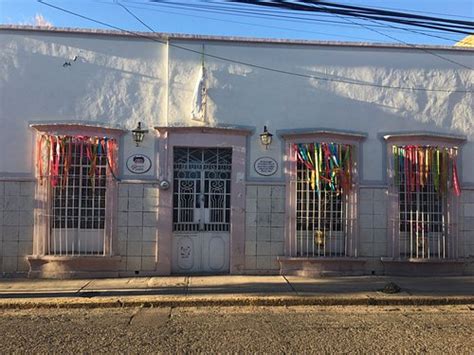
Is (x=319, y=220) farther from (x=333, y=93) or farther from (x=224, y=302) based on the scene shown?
(x=224, y=302)

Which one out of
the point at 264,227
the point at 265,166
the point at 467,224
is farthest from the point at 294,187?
the point at 467,224

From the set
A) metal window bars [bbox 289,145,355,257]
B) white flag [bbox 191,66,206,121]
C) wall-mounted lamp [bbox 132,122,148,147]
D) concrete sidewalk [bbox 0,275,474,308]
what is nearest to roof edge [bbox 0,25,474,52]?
white flag [bbox 191,66,206,121]

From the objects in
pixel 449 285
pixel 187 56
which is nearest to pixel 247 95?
pixel 187 56

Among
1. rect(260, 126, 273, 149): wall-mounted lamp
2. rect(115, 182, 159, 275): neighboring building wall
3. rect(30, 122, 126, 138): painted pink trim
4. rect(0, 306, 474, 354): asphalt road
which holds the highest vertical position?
rect(30, 122, 126, 138): painted pink trim

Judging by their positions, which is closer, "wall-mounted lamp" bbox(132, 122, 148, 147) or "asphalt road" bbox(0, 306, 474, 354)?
"asphalt road" bbox(0, 306, 474, 354)

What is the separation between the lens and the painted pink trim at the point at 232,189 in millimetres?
10008

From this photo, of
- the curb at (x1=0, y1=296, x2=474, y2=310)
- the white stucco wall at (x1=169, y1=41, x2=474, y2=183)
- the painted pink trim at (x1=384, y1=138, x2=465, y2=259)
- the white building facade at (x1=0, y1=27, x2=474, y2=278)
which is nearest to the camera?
the curb at (x1=0, y1=296, x2=474, y2=310)

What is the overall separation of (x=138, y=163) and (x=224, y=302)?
3.56 meters

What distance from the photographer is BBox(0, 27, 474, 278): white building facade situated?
9867mm

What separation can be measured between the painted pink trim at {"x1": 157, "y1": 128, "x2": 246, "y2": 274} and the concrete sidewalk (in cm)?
47

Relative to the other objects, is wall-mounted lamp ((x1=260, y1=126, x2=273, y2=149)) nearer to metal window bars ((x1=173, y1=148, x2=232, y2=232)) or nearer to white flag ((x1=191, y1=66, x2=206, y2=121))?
metal window bars ((x1=173, y1=148, x2=232, y2=232))

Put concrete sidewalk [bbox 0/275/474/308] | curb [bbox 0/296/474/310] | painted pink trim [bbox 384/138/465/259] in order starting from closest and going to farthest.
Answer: curb [bbox 0/296/474/310], concrete sidewalk [bbox 0/275/474/308], painted pink trim [bbox 384/138/465/259]

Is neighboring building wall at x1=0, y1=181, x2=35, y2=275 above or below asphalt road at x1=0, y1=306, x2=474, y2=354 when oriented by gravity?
above

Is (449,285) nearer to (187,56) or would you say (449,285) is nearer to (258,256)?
(258,256)
